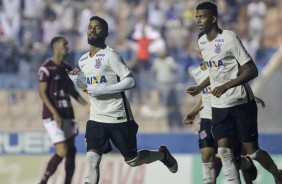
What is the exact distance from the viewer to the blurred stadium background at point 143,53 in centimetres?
1661

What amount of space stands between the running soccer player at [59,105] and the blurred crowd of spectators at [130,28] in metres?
5.57

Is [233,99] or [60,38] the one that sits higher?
[60,38]

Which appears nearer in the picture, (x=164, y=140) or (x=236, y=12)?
(x=164, y=140)

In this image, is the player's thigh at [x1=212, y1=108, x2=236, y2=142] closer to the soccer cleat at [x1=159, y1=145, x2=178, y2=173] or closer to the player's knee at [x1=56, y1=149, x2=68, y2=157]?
the soccer cleat at [x1=159, y1=145, x2=178, y2=173]

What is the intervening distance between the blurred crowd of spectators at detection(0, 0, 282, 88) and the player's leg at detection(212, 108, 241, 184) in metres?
9.00

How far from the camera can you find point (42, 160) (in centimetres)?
1320

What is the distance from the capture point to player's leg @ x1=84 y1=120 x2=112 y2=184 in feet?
30.5

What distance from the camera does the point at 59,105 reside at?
12516 millimetres

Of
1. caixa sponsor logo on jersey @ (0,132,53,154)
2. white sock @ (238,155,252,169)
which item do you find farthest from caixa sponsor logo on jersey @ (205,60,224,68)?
caixa sponsor logo on jersey @ (0,132,53,154)

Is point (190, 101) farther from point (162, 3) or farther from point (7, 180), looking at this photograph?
point (7, 180)

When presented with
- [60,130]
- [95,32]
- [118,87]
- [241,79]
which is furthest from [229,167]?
[60,130]

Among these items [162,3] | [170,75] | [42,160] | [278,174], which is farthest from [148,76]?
[278,174]

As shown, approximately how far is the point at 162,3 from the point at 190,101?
3.37 m

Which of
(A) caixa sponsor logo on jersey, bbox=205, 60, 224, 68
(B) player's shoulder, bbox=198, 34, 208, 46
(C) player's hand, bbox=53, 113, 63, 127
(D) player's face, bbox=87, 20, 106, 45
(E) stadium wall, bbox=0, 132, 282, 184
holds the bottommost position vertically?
(E) stadium wall, bbox=0, 132, 282, 184
